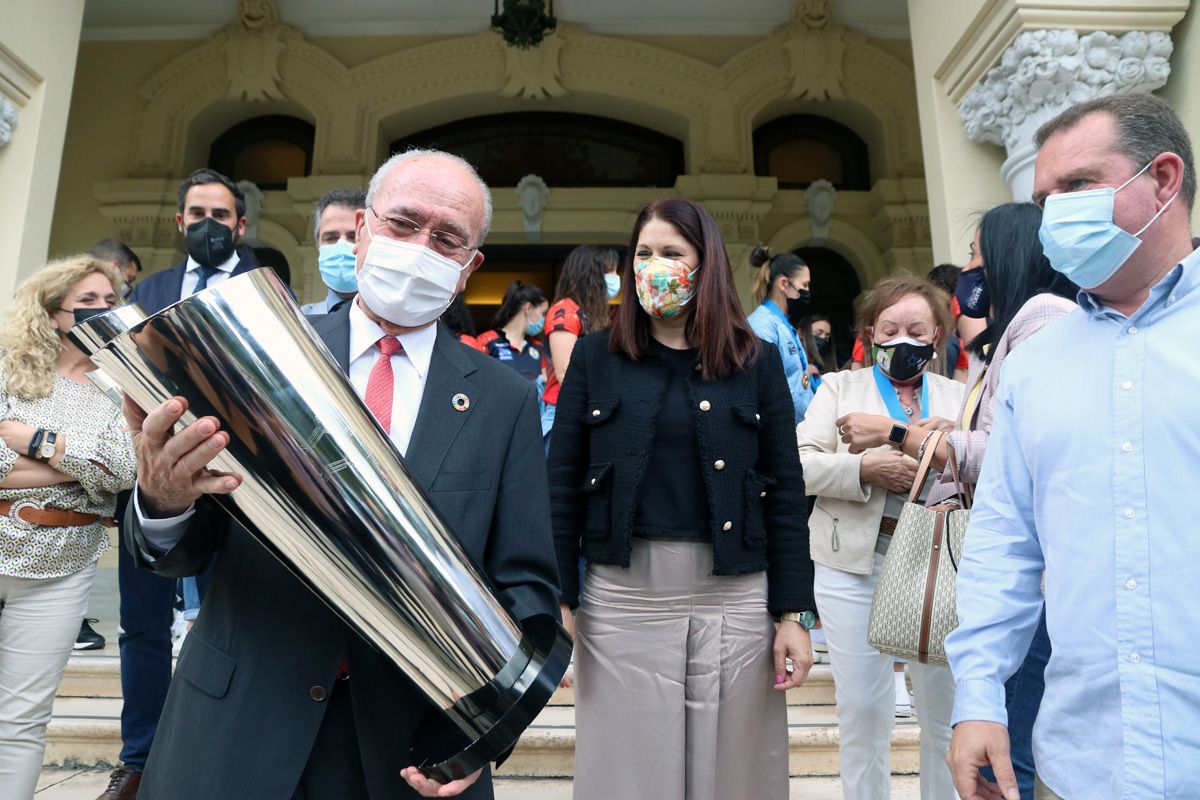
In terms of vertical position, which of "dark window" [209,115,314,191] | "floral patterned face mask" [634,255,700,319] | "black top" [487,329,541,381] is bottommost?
"floral patterned face mask" [634,255,700,319]

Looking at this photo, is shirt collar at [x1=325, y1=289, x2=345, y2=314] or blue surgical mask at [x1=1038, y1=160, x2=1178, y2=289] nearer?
blue surgical mask at [x1=1038, y1=160, x2=1178, y2=289]

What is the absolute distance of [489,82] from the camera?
9.39m

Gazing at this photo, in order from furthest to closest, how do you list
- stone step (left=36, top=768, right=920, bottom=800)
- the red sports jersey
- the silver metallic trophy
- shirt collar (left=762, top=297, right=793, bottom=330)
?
1. shirt collar (left=762, top=297, right=793, bottom=330)
2. the red sports jersey
3. stone step (left=36, top=768, right=920, bottom=800)
4. the silver metallic trophy

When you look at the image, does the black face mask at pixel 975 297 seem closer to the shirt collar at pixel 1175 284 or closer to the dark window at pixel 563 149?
the shirt collar at pixel 1175 284

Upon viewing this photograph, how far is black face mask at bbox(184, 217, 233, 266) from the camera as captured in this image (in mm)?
3594

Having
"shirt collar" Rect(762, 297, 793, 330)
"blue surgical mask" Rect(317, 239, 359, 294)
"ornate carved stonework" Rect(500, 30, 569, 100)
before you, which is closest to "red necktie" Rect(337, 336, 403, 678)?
"blue surgical mask" Rect(317, 239, 359, 294)

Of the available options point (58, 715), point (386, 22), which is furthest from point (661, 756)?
point (386, 22)

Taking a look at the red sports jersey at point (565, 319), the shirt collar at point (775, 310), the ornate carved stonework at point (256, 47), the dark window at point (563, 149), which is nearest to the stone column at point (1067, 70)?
the shirt collar at point (775, 310)

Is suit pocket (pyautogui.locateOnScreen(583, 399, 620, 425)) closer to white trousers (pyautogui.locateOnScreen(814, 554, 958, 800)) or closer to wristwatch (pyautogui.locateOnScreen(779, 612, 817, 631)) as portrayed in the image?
wristwatch (pyautogui.locateOnScreen(779, 612, 817, 631))

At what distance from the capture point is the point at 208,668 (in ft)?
4.33

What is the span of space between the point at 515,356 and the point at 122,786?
2.98 metres

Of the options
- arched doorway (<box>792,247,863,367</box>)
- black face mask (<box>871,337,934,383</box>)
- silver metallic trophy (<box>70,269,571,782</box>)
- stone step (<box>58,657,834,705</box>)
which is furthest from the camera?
arched doorway (<box>792,247,863,367</box>)

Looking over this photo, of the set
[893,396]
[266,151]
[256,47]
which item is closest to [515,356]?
[893,396]

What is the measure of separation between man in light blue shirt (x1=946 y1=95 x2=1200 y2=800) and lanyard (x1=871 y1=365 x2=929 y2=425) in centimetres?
140
